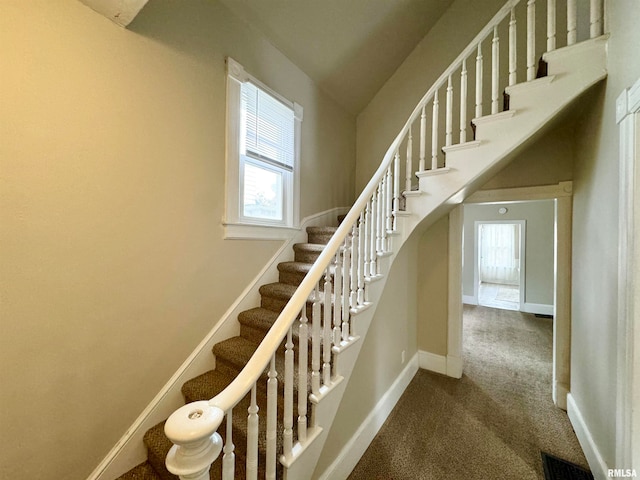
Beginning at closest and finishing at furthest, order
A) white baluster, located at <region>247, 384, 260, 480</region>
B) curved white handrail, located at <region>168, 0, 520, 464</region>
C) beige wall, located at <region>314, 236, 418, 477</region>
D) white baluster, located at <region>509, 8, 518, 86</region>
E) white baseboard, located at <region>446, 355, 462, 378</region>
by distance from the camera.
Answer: curved white handrail, located at <region>168, 0, 520, 464</region>, white baluster, located at <region>247, 384, 260, 480</region>, beige wall, located at <region>314, 236, 418, 477</region>, white baluster, located at <region>509, 8, 518, 86</region>, white baseboard, located at <region>446, 355, 462, 378</region>

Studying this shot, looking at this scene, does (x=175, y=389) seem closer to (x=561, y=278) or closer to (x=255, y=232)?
(x=255, y=232)

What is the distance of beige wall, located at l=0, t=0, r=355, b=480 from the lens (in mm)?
1074

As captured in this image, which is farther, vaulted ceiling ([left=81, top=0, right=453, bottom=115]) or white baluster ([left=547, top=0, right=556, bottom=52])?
vaulted ceiling ([left=81, top=0, right=453, bottom=115])

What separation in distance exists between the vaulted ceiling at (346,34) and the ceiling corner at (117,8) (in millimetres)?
888

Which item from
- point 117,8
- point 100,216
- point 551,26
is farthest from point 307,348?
point 551,26

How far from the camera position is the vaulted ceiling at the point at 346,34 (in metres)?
2.11

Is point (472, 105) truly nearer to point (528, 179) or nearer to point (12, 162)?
point (528, 179)

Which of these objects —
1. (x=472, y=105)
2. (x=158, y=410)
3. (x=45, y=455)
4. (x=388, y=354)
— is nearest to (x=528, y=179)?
(x=472, y=105)

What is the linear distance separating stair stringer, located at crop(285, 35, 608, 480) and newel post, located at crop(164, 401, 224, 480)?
0.68 meters

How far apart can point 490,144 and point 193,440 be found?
2345 millimetres

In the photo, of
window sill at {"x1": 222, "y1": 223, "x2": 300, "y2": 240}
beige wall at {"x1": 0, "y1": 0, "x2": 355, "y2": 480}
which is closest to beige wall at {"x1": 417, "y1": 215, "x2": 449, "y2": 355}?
window sill at {"x1": 222, "y1": 223, "x2": 300, "y2": 240}

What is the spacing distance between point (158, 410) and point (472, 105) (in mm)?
4040

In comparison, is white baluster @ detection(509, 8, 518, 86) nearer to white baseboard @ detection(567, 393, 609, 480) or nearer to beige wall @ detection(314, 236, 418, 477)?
beige wall @ detection(314, 236, 418, 477)

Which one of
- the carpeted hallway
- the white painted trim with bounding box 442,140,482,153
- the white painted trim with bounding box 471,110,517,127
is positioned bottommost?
the carpeted hallway
